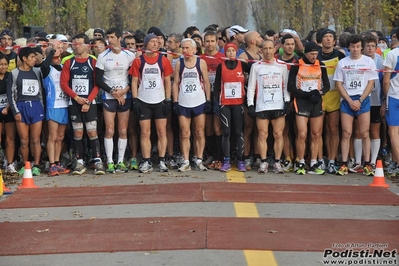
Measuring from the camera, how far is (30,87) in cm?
1434

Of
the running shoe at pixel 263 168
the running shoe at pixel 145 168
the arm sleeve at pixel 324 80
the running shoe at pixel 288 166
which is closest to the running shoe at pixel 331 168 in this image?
the running shoe at pixel 288 166

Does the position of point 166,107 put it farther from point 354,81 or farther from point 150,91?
point 354,81

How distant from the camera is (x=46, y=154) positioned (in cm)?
1574

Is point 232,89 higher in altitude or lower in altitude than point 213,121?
higher

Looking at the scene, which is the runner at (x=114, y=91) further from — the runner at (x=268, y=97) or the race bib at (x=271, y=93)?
the race bib at (x=271, y=93)

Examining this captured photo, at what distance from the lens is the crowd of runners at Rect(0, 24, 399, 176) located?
1427cm

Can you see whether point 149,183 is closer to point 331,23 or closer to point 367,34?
point 367,34

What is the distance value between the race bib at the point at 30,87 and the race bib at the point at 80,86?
0.61m

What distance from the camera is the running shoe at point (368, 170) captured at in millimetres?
14216

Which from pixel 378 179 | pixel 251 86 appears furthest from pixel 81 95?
pixel 378 179

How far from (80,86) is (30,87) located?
31.9 inches

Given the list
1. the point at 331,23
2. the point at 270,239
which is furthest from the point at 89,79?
the point at 331,23

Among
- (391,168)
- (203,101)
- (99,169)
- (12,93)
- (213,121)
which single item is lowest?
(391,168)

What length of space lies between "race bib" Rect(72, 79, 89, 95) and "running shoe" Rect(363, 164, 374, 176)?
474 cm
